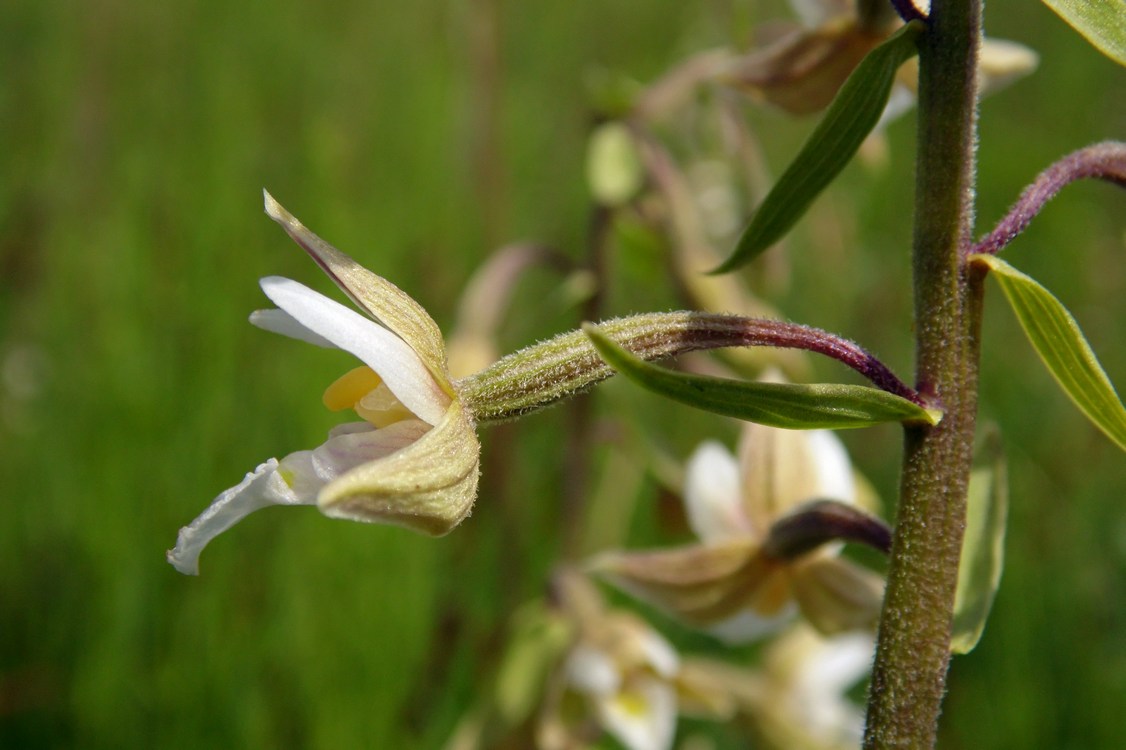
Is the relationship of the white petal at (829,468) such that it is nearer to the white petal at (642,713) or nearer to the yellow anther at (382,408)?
the white petal at (642,713)

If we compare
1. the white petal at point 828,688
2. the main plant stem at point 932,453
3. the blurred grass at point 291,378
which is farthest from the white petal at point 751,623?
the blurred grass at point 291,378

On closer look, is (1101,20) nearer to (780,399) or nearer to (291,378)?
(780,399)

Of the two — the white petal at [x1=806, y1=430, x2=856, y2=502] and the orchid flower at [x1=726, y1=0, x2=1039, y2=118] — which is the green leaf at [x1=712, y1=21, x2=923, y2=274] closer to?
the orchid flower at [x1=726, y1=0, x2=1039, y2=118]

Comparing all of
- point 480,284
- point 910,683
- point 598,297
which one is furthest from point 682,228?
point 910,683

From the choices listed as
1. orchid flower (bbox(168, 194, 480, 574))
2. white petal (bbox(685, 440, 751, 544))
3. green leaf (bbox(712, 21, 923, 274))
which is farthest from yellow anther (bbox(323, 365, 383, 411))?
white petal (bbox(685, 440, 751, 544))

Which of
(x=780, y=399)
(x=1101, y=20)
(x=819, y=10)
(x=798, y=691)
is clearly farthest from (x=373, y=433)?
(x=798, y=691)

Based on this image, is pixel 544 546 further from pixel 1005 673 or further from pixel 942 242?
pixel 942 242
